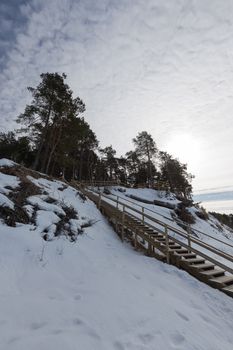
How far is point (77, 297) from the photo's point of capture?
12.6 feet

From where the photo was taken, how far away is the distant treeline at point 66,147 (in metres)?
19.9

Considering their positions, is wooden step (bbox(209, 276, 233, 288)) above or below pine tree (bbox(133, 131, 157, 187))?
below

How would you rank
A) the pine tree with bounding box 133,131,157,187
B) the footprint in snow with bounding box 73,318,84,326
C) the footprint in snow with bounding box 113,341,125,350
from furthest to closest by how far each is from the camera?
the pine tree with bounding box 133,131,157,187 < the footprint in snow with bounding box 73,318,84,326 < the footprint in snow with bounding box 113,341,125,350

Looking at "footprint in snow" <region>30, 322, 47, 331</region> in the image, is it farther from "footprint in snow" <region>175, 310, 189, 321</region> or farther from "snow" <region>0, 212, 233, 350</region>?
"footprint in snow" <region>175, 310, 189, 321</region>

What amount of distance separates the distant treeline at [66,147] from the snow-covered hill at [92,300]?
1402cm

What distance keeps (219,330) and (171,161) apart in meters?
41.1

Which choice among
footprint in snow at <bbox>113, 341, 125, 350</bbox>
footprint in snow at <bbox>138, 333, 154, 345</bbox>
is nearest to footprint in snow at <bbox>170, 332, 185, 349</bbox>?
footprint in snow at <bbox>138, 333, 154, 345</bbox>

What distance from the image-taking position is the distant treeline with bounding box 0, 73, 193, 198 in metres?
19.9

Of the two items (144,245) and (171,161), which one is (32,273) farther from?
(171,161)

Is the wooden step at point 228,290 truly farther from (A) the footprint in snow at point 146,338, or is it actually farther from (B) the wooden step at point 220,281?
(A) the footprint in snow at point 146,338

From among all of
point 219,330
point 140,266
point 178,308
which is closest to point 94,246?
point 140,266

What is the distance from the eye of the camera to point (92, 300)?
3.79 meters

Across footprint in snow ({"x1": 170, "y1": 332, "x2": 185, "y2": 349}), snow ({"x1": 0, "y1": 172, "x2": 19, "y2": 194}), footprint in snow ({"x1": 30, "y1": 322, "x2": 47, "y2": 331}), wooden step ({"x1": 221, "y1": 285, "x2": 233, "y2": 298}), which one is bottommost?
wooden step ({"x1": 221, "y1": 285, "x2": 233, "y2": 298})

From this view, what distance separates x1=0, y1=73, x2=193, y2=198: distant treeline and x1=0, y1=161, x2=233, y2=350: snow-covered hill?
14.0 metres
